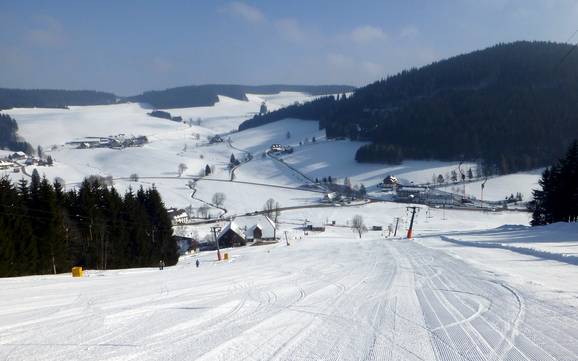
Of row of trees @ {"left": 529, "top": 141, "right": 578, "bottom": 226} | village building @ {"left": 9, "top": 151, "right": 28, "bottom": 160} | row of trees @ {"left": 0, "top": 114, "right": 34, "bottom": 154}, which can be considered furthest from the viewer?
row of trees @ {"left": 0, "top": 114, "right": 34, "bottom": 154}

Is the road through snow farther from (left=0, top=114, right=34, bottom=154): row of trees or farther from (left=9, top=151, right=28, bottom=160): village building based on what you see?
(left=0, top=114, right=34, bottom=154): row of trees

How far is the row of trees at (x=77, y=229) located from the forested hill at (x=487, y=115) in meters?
101

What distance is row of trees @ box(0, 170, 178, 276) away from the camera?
2688 cm

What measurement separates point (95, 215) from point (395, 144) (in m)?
122

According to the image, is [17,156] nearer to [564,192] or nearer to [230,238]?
[230,238]

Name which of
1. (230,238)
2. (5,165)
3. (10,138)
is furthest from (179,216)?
(10,138)

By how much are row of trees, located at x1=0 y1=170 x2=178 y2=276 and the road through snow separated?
1895cm

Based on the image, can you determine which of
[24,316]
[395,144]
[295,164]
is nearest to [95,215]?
[24,316]

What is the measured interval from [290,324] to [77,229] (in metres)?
32.9

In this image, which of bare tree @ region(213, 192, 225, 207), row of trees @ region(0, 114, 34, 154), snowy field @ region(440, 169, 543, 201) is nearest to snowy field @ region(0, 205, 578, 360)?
bare tree @ region(213, 192, 225, 207)

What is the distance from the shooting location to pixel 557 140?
129250 mm

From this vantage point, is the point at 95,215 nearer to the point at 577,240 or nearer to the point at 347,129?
the point at 577,240

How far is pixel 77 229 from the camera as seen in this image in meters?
34.9

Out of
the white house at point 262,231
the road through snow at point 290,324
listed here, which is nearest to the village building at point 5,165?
the white house at point 262,231
